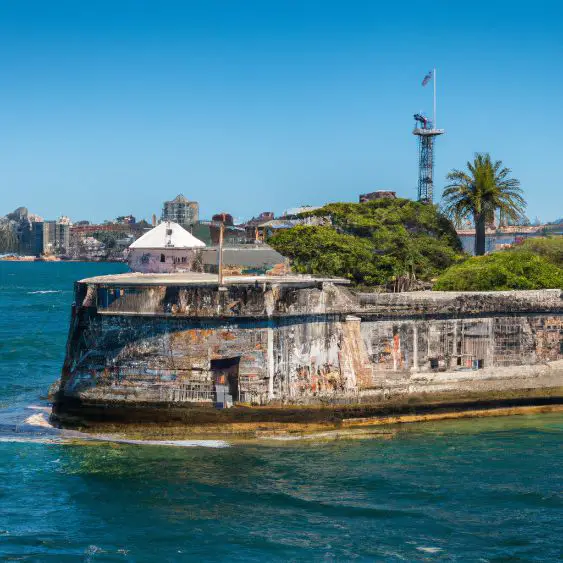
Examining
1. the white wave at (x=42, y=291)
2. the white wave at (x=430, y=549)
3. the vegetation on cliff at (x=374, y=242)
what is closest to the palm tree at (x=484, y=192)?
the vegetation on cliff at (x=374, y=242)

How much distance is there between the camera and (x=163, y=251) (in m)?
28.7

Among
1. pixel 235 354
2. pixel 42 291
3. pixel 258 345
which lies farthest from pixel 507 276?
pixel 42 291

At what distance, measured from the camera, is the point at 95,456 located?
19875mm

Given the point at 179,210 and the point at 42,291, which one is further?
the point at 42,291

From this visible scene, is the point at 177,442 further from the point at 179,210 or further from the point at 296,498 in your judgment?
the point at 179,210

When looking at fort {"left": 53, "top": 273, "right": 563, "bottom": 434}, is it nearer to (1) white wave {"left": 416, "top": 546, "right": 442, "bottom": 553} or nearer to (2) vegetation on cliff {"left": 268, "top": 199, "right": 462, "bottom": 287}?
(1) white wave {"left": 416, "top": 546, "right": 442, "bottom": 553}

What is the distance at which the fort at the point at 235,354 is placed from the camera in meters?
21.4

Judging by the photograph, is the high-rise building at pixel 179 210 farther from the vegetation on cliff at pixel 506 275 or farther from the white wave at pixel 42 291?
the white wave at pixel 42 291

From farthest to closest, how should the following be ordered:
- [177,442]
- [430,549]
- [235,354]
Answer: [235,354] → [177,442] → [430,549]

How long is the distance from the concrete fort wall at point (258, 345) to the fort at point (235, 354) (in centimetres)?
3

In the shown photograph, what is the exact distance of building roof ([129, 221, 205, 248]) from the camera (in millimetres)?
28703

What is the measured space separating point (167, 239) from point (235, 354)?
8.34 m

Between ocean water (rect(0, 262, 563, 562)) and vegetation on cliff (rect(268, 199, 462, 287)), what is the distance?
38.0 ft

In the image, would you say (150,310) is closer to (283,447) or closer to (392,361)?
(283,447)
